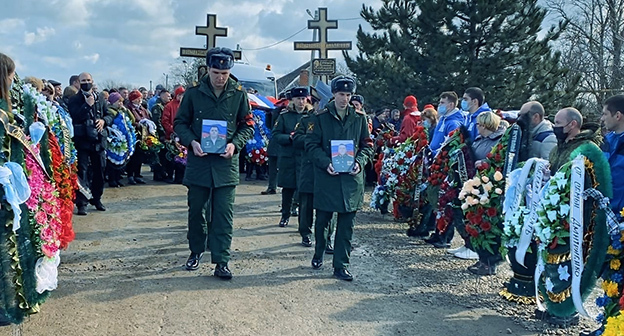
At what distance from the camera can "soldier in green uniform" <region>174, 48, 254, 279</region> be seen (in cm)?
582

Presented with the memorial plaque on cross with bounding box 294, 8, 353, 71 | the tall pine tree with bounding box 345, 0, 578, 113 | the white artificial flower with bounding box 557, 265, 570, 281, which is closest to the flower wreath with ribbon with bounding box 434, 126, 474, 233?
the white artificial flower with bounding box 557, 265, 570, 281

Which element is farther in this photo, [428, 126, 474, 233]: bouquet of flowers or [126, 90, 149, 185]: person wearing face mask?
[126, 90, 149, 185]: person wearing face mask

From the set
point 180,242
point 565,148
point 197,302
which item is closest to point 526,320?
point 565,148

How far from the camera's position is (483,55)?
66.6 ft

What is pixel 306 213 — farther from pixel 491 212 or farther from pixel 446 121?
pixel 491 212

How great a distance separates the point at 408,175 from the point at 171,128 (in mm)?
5508

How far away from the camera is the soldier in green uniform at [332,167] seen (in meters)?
6.11

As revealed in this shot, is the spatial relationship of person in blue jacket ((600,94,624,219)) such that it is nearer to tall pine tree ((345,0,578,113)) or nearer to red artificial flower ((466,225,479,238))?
red artificial flower ((466,225,479,238))

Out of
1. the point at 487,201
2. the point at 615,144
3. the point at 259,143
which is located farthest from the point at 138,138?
the point at 615,144

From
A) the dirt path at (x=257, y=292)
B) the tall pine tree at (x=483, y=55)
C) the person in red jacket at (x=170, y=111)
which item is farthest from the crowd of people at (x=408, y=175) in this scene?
the tall pine tree at (x=483, y=55)

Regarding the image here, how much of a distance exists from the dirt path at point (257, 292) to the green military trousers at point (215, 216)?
318 mm

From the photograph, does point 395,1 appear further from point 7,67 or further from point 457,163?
point 7,67

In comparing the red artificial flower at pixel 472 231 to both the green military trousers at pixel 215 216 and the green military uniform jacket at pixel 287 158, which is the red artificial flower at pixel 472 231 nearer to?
the green military trousers at pixel 215 216

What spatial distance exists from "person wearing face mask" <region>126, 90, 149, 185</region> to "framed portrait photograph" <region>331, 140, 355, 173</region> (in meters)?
6.76
